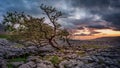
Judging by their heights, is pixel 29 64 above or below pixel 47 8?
below

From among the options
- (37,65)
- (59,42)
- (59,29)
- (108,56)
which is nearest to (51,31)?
(59,29)

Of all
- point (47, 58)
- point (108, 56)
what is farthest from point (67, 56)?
point (108, 56)

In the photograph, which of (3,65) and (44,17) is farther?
(44,17)

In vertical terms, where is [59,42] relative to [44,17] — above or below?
below

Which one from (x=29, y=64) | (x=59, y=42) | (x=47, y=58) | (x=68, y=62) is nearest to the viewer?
(x=29, y=64)

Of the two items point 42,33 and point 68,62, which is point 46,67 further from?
point 42,33

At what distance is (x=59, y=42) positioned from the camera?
4656 centimetres

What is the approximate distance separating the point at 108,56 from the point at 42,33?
10.4 m

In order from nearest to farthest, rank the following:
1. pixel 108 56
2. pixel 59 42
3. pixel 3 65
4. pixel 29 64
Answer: pixel 3 65 → pixel 29 64 → pixel 108 56 → pixel 59 42

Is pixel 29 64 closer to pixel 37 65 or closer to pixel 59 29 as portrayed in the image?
pixel 37 65

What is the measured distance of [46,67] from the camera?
29.0 metres

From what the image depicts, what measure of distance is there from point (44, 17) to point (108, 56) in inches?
422

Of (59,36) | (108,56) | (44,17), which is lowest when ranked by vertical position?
(108,56)

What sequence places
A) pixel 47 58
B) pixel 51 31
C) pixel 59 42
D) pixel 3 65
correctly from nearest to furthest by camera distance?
1. pixel 3 65
2. pixel 47 58
3. pixel 51 31
4. pixel 59 42
